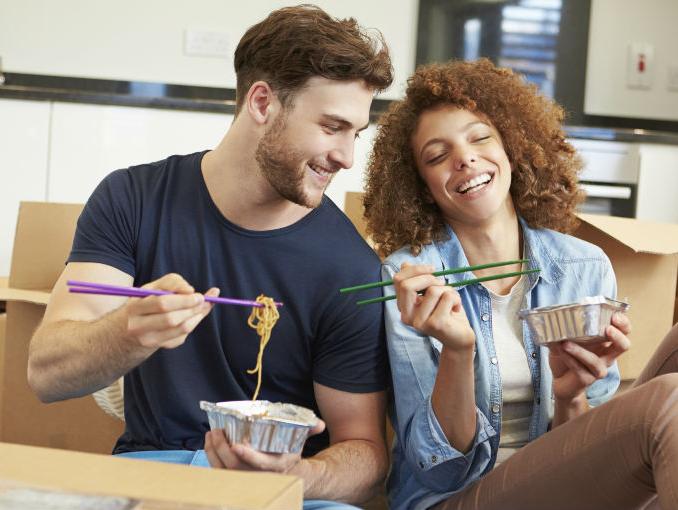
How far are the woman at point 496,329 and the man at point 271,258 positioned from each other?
0.27 ft

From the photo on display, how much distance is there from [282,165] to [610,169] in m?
2.53

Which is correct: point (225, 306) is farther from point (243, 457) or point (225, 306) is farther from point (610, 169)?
point (610, 169)

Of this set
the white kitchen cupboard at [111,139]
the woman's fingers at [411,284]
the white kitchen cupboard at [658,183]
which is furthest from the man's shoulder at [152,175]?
the white kitchen cupboard at [658,183]

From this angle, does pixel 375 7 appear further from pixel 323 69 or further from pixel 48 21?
pixel 323 69

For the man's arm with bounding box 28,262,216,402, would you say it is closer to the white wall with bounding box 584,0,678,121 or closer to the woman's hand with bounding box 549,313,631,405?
the woman's hand with bounding box 549,313,631,405

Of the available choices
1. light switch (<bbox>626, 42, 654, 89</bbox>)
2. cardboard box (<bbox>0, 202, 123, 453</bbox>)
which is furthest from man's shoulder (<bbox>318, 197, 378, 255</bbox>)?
light switch (<bbox>626, 42, 654, 89</bbox>)

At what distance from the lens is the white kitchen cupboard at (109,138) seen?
3.59 meters

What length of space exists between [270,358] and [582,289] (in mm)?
547

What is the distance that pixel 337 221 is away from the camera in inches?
68.2

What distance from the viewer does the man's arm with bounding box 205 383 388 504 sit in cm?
147

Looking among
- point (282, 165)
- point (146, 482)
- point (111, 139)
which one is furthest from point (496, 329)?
point (111, 139)

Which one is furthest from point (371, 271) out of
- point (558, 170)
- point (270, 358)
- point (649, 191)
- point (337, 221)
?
point (649, 191)

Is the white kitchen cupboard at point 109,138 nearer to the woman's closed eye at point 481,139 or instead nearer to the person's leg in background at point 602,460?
the woman's closed eye at point 481,139

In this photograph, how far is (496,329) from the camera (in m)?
1.69
